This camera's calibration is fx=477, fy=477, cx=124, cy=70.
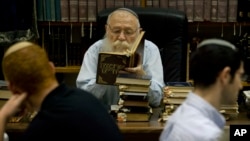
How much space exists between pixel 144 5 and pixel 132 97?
1535 millimetres

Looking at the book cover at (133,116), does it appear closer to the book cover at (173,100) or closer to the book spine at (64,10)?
the book cover at (173,100)

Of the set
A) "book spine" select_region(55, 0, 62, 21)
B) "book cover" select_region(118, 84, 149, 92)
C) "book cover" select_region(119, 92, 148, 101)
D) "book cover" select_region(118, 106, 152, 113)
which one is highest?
"book spine" select_region(55, 0, 62, 21)

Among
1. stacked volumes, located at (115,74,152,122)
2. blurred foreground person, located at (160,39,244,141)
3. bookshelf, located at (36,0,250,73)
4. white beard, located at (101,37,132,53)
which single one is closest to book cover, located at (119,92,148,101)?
stacked volumes, located at (115,74,152,122)

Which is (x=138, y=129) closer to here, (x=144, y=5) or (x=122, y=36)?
(x=122, y=36)

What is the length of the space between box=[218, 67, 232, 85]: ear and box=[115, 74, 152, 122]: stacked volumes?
710mm

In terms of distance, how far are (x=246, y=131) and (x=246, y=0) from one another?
5.59 feet

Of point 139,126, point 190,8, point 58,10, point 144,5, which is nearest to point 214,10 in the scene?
point 190,8

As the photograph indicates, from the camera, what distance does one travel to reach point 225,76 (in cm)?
145

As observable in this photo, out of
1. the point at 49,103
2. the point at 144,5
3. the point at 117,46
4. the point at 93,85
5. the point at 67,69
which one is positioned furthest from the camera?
the point at 67,69

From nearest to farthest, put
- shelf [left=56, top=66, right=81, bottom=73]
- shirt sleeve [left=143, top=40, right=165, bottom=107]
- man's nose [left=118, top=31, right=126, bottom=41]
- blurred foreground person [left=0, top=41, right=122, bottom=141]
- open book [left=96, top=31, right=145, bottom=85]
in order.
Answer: blurred foreground person [left=0, top=41, right=122, bottom=141] < open book [left=96, top=31, right=145, bottom=85] < shirt sleeve [left=143, top=40, right=165, bottom=107] < man's nose [left=118, top=31, right=126, bottom=41] < shelf [left=56, top=66, right=81, bottom=73]

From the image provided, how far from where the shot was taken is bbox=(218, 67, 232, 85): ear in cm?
144

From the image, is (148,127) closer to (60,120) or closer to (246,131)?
(246,131)

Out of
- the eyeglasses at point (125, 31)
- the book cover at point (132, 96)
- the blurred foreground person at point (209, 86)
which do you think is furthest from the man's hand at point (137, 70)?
the blurred foreground person at point (209, 86)

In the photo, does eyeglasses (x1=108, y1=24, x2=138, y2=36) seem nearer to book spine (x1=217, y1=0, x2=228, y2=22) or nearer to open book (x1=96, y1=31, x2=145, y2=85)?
open book (x1=96, y1=31, x2=145, y2=85)
